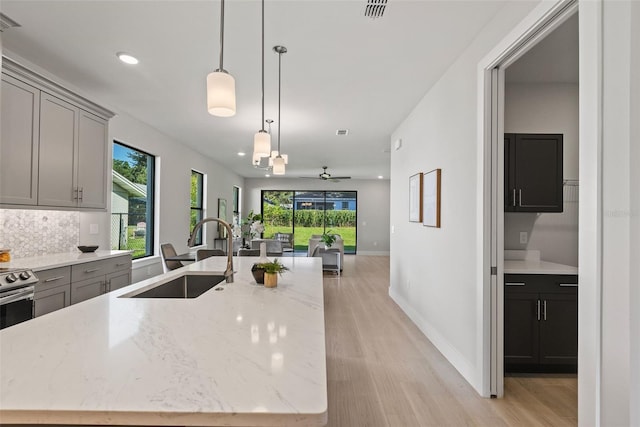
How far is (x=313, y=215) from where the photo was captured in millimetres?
11836

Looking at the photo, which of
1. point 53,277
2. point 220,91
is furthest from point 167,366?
point 53,277

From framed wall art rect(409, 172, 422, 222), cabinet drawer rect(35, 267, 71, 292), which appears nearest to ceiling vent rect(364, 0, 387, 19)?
framed wall art rect(409, 172, 422, 222)

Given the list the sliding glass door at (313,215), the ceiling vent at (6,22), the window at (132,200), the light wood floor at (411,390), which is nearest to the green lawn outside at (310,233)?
the sliding glass door at (313,215)

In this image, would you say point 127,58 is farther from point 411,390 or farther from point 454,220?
point 411,390

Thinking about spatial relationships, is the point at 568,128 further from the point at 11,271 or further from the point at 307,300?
the point at 11,271

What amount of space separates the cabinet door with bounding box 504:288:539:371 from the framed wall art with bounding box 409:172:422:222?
1405mm

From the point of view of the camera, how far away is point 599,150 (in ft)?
4.52

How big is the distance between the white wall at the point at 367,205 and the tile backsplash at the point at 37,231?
817 cm

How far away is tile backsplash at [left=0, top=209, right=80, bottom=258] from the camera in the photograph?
293cm

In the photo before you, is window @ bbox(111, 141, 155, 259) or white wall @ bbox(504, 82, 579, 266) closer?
white wall @ bbox(504, 82, 579, 266)

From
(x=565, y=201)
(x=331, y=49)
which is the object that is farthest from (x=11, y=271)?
(x=565, y=201)

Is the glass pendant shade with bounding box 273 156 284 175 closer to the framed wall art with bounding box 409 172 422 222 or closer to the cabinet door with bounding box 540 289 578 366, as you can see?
the framed wall art with bounding box 409 172 422 222

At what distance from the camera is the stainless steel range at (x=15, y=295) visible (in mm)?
2197

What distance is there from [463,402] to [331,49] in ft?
9.54
